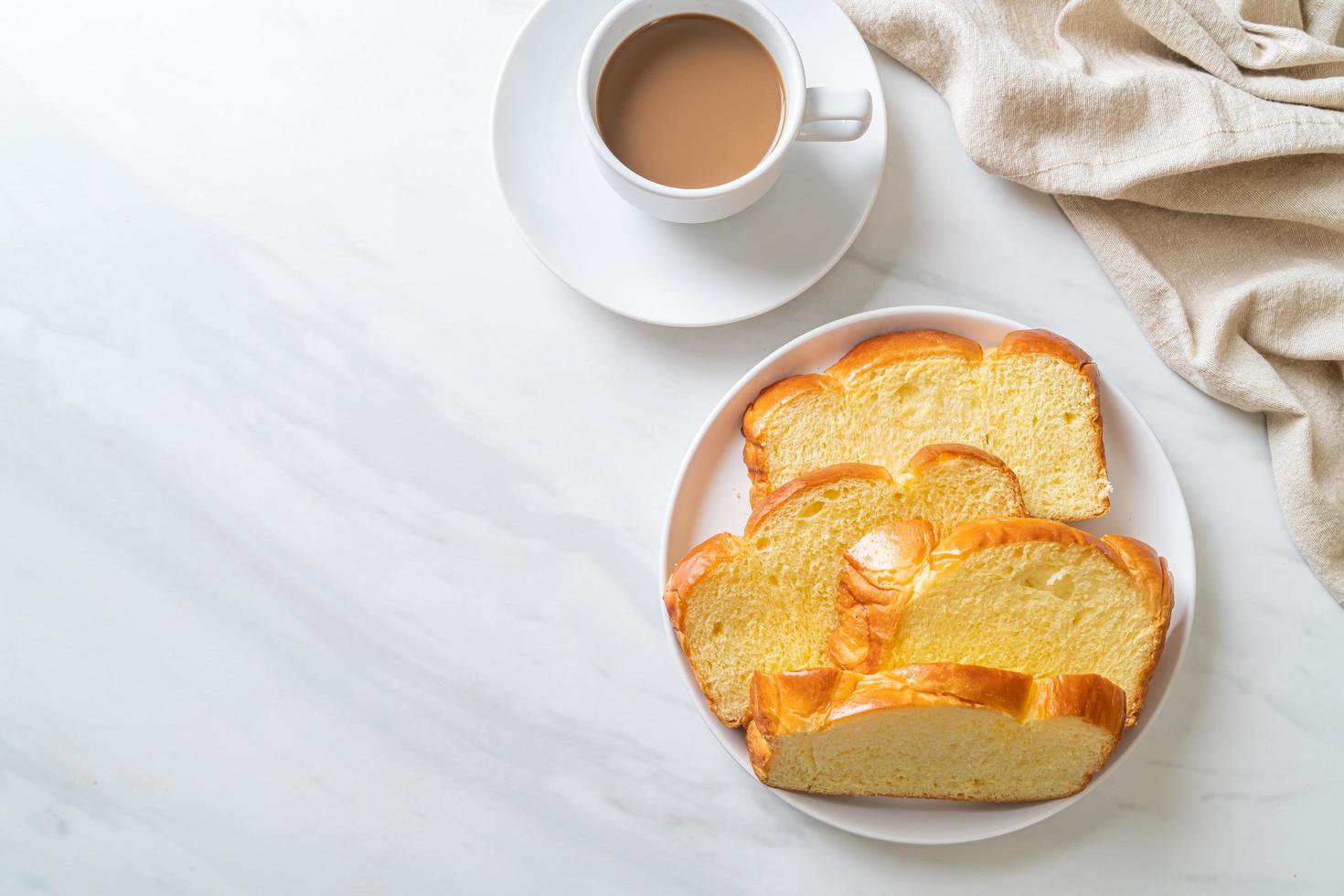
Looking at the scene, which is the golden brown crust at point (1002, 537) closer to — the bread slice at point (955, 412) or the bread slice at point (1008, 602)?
the bread slice at point (1008, 602)

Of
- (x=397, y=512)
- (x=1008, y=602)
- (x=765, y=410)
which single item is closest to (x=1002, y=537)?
(x=1008, y=602)

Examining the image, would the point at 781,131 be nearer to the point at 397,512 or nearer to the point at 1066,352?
the point at 1066,352

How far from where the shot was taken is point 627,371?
161cm

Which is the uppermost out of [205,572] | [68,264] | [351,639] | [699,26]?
[699,26]

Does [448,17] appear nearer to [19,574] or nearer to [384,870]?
[19,574]

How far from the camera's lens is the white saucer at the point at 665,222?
4.85 feet

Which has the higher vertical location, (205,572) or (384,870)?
(205,572)

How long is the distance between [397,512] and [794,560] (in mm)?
691

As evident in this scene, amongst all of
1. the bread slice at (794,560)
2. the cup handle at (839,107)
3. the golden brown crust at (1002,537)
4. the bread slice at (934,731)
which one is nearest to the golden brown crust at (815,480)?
the bread slice at (794,560)

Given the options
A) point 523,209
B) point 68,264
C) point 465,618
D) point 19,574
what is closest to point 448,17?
point 523,209

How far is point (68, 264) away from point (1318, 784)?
2.30 metres

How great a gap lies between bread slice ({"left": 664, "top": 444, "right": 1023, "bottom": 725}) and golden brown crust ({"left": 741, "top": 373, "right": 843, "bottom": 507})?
0.07 metres

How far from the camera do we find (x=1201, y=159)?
58.7 inches

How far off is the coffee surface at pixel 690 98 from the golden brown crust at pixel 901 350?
0.32m
